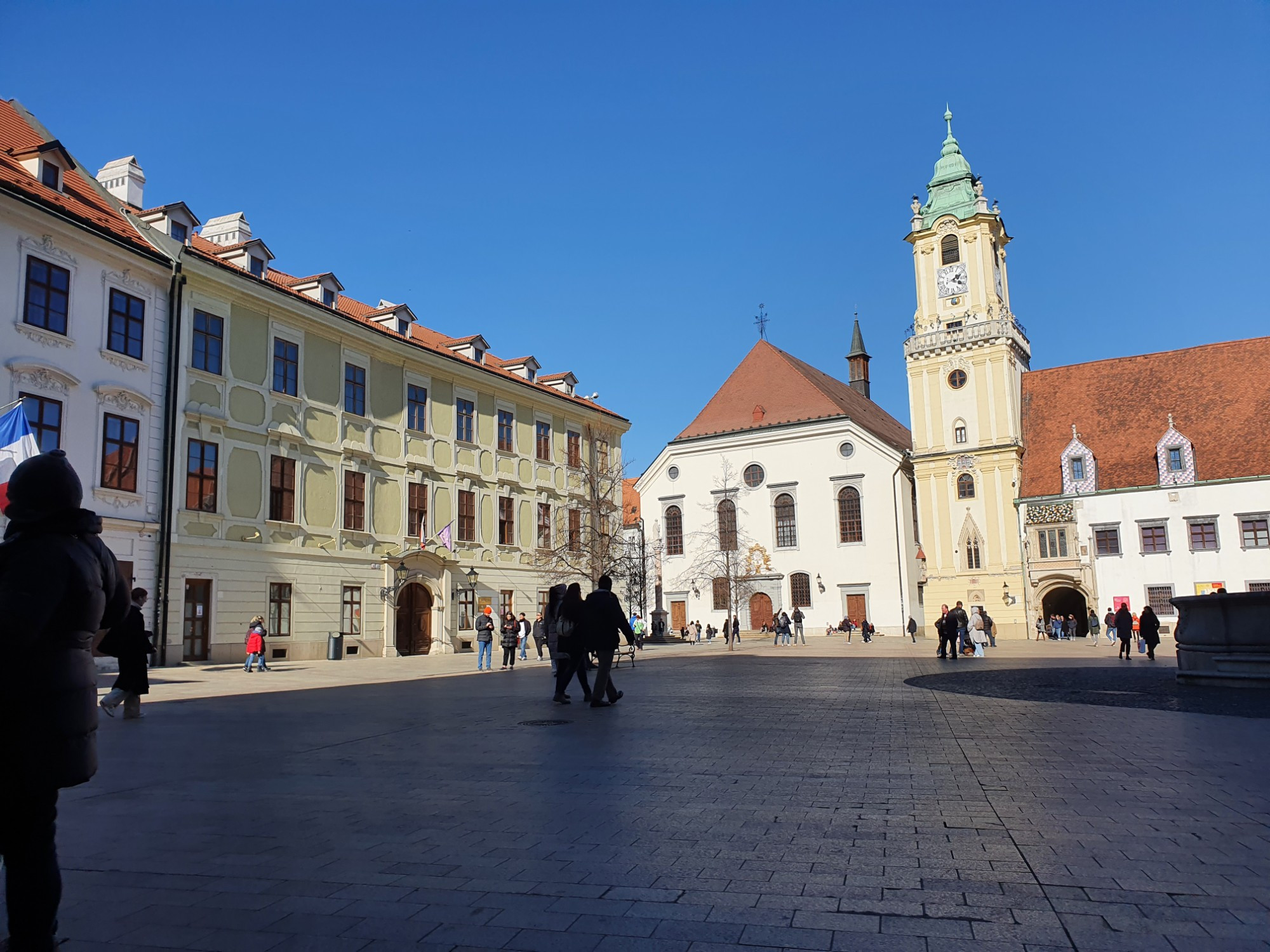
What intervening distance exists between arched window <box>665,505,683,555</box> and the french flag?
47403 mm

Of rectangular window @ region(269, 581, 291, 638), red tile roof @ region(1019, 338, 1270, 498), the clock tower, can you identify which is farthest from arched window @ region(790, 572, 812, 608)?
rectangular window @ region(269, 581, 291, 638)

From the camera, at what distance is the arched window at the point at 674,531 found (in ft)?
211

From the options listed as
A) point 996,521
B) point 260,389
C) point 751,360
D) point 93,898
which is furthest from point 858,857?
point 751,360

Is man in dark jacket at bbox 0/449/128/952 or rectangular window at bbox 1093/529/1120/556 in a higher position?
rectangular window at bbox 1093/529/1120/556

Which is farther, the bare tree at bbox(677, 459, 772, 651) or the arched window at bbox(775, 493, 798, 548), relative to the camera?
the bare tree at bbox(677, 459, 772, 651)

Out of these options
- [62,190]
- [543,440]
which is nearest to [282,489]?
[62,190]

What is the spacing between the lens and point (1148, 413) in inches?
2103

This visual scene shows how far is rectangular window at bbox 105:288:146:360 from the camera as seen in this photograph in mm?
24875

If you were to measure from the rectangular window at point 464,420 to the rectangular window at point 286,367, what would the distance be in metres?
7.72

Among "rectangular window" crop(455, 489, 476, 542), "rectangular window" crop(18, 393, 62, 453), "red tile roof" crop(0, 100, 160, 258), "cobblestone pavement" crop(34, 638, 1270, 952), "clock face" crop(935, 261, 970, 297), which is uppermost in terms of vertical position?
"clock face" crop(935, 261, 970, 297)

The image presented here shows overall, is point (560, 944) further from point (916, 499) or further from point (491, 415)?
point (916, 499)

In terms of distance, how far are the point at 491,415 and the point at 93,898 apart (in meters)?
35.1

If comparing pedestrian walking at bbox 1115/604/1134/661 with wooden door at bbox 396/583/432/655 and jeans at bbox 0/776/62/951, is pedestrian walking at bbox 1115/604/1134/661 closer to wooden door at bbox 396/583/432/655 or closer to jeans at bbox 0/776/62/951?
wooden door at bbox 396/583/432/655

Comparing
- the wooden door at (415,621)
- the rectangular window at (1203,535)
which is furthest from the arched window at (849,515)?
the wooden door at (415,621)
